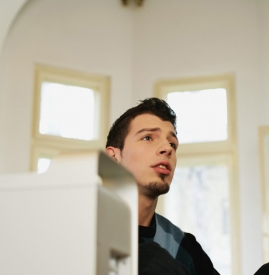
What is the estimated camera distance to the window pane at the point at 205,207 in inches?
203

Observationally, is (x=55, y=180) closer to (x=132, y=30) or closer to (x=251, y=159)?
(x=251, y=159)

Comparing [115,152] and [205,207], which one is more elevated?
[115,152]

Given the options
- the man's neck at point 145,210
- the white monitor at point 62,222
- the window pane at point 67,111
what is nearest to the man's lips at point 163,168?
the man's neck at point 145,210

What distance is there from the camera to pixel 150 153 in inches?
94.3

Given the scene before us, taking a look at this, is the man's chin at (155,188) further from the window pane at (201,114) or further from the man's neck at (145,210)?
the window pane at (201,114)

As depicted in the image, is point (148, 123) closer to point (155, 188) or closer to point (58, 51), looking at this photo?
point (155, 188)

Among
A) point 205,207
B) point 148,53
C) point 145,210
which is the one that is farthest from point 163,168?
point 148,53

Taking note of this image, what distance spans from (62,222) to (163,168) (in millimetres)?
1292

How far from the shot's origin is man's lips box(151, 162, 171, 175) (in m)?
2.35

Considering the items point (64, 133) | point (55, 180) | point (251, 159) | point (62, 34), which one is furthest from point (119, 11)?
point (55, 180)

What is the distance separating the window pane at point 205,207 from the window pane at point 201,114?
287mm

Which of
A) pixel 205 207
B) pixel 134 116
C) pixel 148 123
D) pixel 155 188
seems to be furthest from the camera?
pixel 205 207

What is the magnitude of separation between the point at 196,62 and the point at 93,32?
3.15ft

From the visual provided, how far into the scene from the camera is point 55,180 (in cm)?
110
